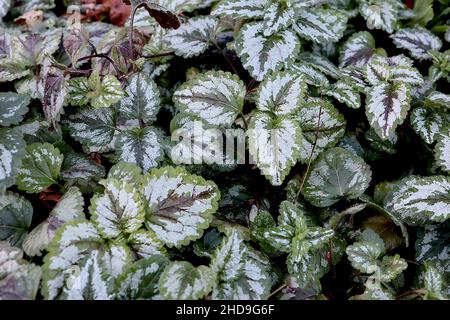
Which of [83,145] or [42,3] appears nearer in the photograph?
[83,145]

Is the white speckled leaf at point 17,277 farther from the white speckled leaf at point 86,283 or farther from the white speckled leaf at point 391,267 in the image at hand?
the white speckled leaf at point 391,267

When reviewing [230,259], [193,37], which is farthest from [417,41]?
[230,259]

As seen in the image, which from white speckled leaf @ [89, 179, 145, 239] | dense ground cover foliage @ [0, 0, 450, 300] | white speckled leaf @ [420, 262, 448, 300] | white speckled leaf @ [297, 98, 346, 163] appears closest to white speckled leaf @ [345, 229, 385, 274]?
dense ground cover foliage @ [0, 0, 450, 300]

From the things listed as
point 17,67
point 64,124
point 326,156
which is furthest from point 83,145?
point 326,156

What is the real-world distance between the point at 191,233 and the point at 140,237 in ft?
0.44

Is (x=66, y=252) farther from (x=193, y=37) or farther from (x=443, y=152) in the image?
(x=443, y=152)

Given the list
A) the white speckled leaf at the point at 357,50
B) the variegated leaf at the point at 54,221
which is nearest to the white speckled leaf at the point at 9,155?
the variegated leaf at the point at 54,221

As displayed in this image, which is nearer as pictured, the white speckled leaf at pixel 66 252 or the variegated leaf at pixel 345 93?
the white speckled leaf at pixel 66 252

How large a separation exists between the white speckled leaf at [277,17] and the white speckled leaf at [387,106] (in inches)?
14.0

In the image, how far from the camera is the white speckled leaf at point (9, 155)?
4.08 ft

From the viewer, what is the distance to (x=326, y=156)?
1479 millimetres

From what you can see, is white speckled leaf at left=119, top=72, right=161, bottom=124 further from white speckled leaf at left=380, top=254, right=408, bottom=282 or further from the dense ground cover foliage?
white speckled leaf at left=380, top=254, right=408, bottom=282

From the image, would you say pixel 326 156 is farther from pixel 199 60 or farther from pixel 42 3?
pixel 42 3

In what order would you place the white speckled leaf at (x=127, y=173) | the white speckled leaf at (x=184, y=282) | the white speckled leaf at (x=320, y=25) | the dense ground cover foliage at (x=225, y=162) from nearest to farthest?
the white speckled leaf at (x=184, y=282)
the dense ground cover foliage at (x=225, y=162)
the white speckled leaf at (x=127, y=173)
the white speckled leaf at (x=320, y=25)
